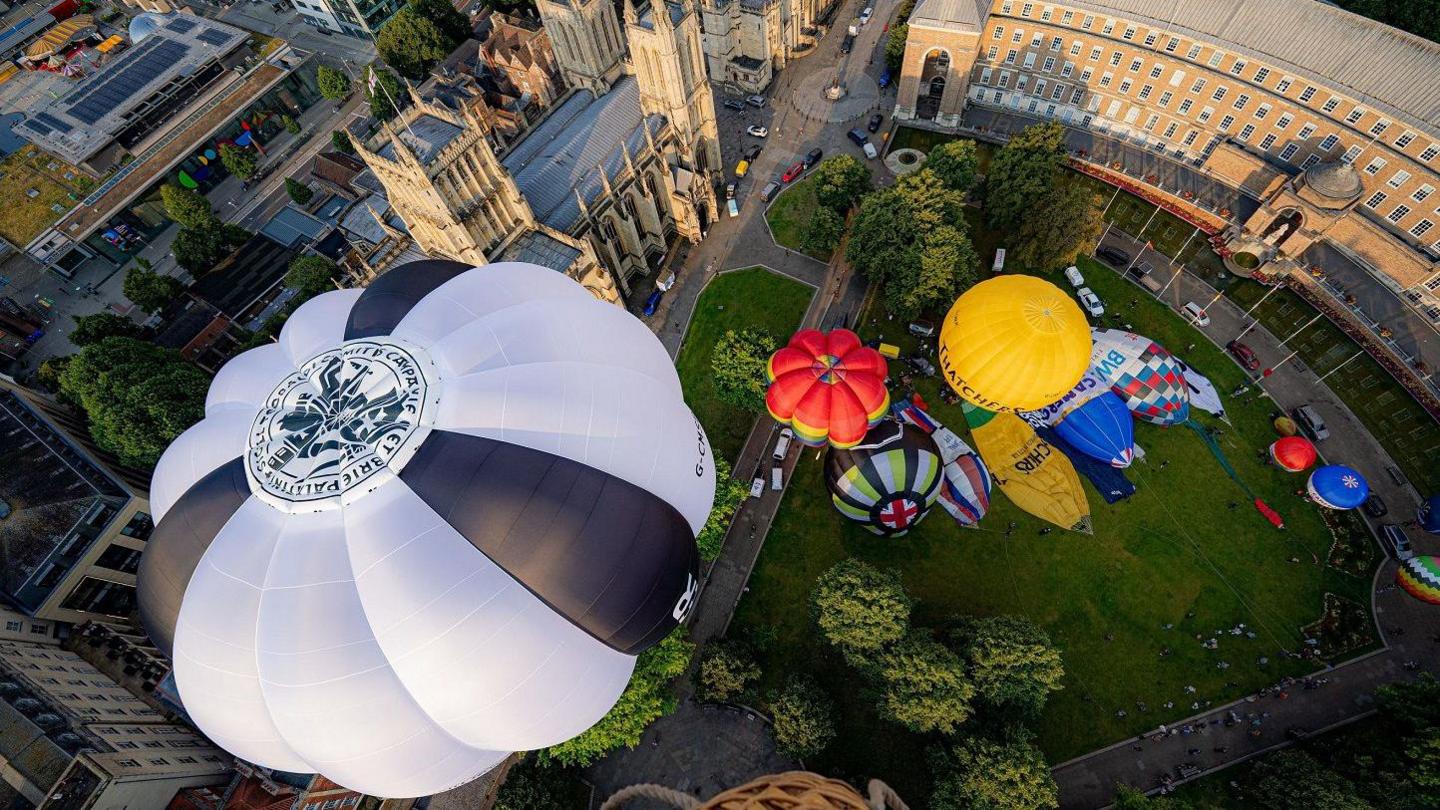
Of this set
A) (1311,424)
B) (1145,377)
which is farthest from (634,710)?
(1311,424)

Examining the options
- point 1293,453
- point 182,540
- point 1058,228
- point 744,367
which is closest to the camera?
point 182,540

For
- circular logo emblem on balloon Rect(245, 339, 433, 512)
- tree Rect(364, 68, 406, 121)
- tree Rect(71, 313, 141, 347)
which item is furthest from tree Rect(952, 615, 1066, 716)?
tree Rect(364, 68, 406, 121)

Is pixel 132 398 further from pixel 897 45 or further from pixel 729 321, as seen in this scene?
pixel 897 45

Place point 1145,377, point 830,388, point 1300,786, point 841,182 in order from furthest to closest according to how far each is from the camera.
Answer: point 841,182 < point 1145,377 < point 830,388 < point 1300,786

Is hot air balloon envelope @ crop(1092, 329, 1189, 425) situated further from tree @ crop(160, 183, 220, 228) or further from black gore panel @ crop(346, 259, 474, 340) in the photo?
tree @ crop(160, 183, 220, 228)

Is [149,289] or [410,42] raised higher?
[410,42]

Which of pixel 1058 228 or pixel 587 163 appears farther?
pixel 587 163

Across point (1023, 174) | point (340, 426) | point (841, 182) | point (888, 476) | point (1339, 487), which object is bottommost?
point (1339, 487)
